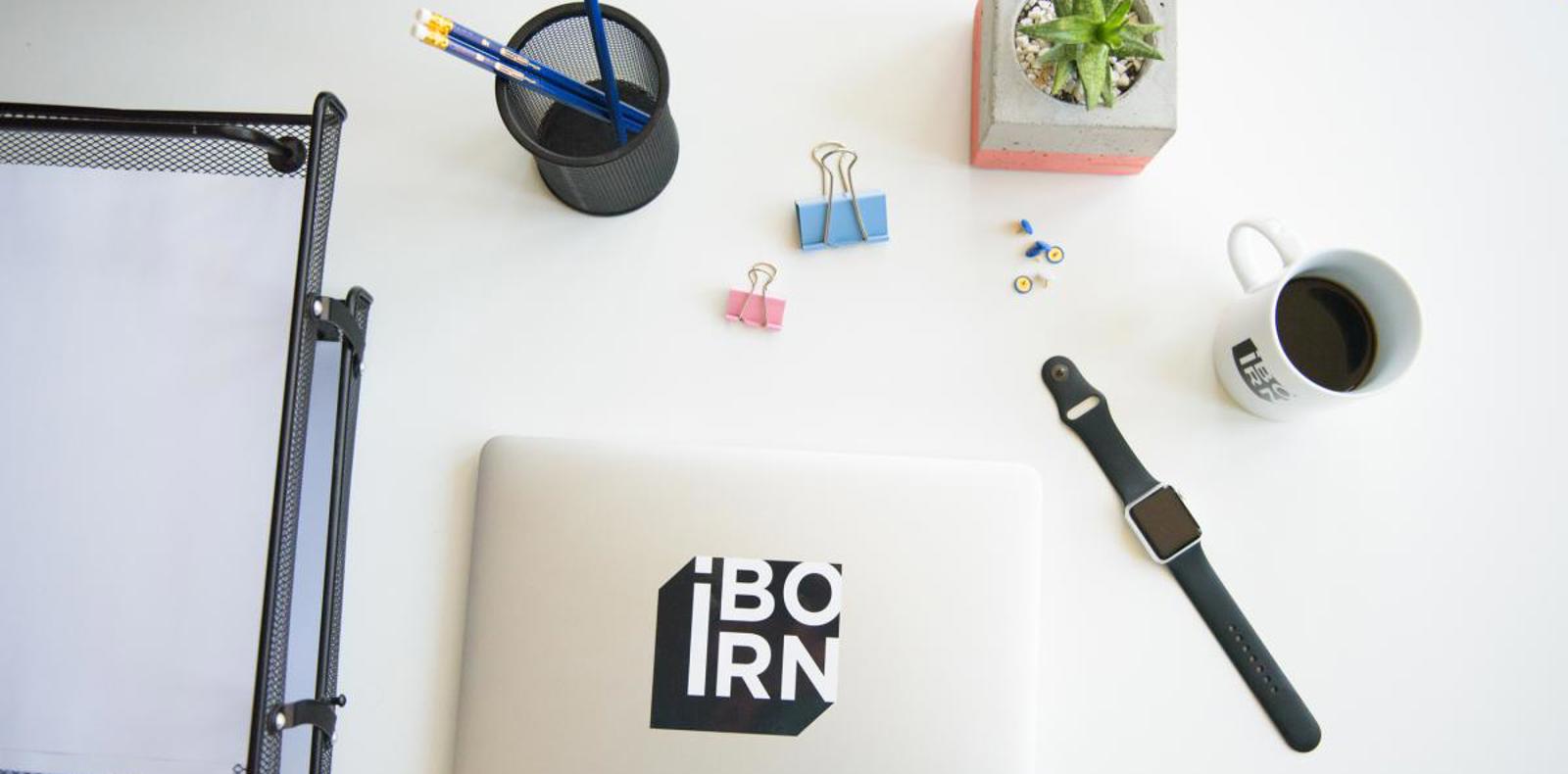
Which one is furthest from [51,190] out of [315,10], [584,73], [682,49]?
[682,49]

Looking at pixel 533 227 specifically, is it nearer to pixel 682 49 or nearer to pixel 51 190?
pixel 682 49

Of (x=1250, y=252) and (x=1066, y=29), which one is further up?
(x=1066, y=29)

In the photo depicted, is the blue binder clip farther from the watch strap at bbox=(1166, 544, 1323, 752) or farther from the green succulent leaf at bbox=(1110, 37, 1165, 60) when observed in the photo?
the watch strap at bbox=(1166, 544, 1323, 752)

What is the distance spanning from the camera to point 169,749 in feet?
2.05

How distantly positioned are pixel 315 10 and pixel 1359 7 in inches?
39.4

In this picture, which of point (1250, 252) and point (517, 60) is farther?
point (1250, 252)

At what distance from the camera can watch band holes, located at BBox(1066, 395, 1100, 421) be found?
757 mm

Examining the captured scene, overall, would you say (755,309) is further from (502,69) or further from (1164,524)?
(1164,524)

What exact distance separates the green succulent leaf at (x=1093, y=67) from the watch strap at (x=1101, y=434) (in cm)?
23

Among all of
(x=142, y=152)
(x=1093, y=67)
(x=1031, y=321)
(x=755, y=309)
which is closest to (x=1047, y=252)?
(x=1031, y=321)

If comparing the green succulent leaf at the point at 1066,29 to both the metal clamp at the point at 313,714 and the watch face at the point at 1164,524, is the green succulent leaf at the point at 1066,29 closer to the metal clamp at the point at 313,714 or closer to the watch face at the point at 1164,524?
the watch face at the point at 1164,524

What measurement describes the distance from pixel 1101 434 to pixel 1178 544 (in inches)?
4.5

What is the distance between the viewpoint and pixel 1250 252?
0.76m

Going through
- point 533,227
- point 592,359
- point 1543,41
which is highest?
point 1543,41
